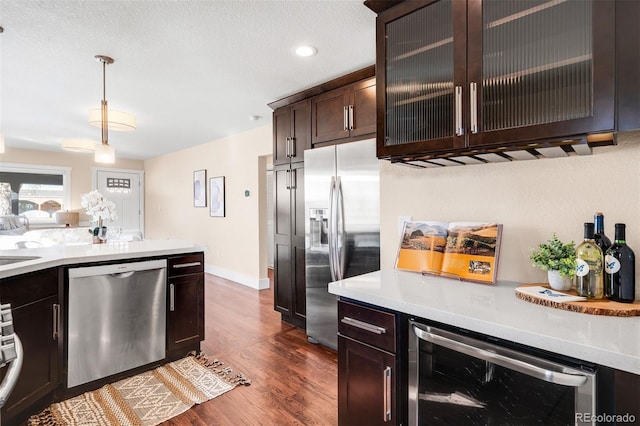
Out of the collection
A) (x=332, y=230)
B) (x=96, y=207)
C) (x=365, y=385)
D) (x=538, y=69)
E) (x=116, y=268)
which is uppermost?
(x=538, y=69)

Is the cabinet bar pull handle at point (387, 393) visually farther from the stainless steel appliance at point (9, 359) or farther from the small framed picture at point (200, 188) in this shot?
the small framed picture at point (200, 188)

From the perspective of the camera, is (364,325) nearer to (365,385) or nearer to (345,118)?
(365,385)

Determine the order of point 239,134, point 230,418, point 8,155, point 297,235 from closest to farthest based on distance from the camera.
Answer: point 230,418
point 297,235
point 239,134
point 8,155

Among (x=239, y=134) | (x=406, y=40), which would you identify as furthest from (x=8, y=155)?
(x=406, y=40)

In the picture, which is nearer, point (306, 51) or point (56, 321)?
point (56, 321)

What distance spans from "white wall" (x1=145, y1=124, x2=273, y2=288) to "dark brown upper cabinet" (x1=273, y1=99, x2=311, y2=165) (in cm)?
118

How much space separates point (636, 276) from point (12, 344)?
7.28ft

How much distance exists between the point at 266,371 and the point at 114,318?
3.89 feet

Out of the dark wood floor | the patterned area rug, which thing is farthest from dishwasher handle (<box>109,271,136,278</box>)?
the dark wood floor

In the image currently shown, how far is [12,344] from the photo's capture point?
0.88m

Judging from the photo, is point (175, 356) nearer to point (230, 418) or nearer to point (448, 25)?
point (230, 418)

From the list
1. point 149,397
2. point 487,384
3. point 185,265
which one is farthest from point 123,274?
point 487,384

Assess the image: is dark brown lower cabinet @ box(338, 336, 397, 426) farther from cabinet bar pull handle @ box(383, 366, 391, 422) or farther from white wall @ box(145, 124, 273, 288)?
white wall @ box(145, 124, 273, 288)

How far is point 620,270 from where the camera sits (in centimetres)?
123
